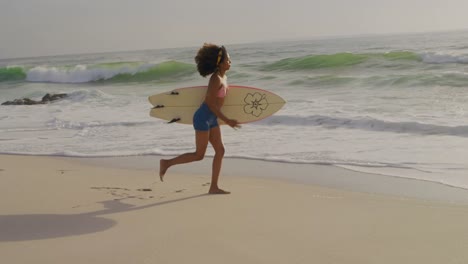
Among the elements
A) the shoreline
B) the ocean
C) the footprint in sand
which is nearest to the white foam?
the ocean

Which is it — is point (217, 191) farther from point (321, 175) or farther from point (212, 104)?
point (321, 175)

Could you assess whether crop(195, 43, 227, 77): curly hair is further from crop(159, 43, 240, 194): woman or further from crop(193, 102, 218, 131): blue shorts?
crop(193, 102, 218, 131): blue shorts

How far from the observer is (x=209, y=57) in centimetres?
445

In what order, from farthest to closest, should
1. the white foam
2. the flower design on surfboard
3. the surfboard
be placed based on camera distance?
the white foam, the flower design on surfboard, the surfboard

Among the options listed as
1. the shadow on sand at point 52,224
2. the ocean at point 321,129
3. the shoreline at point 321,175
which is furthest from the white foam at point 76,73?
the shadow on sand at point 52,224

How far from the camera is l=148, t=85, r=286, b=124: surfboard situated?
5.34 metres

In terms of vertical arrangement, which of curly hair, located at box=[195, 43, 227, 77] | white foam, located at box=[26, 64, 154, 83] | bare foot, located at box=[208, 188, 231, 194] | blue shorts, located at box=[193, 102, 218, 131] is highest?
curly hair, located at box=[195, 43, 227, 77]

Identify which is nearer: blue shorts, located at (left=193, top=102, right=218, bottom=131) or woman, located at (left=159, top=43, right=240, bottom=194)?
woman, located at (left=159, top=43, right=240, bottom=194)

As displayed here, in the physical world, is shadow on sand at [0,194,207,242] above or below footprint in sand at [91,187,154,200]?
above


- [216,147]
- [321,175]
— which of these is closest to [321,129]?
[321,175]

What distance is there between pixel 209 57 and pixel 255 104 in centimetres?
122

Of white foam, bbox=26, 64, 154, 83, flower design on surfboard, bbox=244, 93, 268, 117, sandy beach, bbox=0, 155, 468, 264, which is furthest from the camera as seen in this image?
white foam, bbox=26, 64, 154, 83

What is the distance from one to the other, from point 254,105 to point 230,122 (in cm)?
106

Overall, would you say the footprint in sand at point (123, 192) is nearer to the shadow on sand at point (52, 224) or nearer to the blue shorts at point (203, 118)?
the shadow on sand at point (52, 224)
